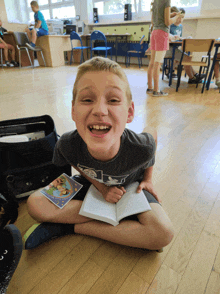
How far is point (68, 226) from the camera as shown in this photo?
754mm

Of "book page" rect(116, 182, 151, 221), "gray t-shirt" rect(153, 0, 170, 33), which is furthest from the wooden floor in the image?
"gray t-shirt" rect(153, 0, 170, 33)

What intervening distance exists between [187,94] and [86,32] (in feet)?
17.9

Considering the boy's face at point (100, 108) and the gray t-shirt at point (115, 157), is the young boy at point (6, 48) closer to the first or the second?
the gray t-shirt at point (115, 157)

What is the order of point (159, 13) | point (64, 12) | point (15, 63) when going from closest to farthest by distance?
point (159, 13) < point (15, 63) < point (64, 12)

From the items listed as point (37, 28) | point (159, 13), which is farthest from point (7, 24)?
point (159, 13)

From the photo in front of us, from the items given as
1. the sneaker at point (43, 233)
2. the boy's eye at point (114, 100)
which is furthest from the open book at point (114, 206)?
the boy's eye at point (114, 100)

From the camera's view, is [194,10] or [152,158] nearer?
[152,158]

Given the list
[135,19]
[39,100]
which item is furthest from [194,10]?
[39,100]

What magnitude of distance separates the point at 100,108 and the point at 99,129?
0.22ft

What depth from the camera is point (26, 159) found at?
839 mm

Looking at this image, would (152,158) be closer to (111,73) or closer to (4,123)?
(111,73)

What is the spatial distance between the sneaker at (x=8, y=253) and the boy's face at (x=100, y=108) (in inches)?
14.9

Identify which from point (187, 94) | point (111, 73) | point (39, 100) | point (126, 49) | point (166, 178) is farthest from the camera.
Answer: point (126, 49)

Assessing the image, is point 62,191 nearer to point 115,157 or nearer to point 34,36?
point 115,157
